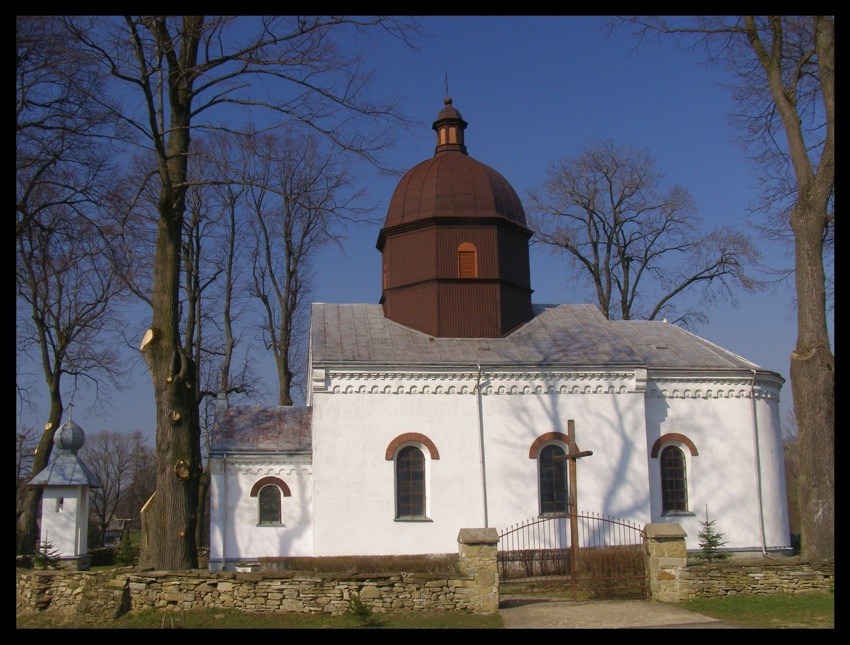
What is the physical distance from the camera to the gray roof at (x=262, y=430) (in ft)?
67.6

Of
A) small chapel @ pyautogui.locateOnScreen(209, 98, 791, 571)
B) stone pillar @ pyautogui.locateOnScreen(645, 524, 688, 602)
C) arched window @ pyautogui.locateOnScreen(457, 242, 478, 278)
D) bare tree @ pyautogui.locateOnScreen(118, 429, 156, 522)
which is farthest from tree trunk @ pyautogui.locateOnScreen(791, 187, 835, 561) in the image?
bare tree @ pyautogui.locateOnScreen(118, 429, 156, 522)

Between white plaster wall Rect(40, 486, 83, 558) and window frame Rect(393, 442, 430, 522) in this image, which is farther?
white plaster wall Rect(40, 486, 83, 558)

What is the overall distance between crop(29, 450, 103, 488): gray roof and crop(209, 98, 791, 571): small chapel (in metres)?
3.99

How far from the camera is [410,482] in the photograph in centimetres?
1966

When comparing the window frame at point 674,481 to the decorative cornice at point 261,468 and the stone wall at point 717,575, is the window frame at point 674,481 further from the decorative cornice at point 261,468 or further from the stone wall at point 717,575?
the decorative cornice at point 261,468

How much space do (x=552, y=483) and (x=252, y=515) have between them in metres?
7.19

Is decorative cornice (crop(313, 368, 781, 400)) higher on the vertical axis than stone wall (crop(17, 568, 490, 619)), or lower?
higher

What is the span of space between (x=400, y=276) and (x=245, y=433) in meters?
5.72

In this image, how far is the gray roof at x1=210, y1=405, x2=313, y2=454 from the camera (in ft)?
67.6

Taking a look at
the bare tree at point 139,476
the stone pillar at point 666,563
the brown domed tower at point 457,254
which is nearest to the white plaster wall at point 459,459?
the brown domed tower at point 457,254

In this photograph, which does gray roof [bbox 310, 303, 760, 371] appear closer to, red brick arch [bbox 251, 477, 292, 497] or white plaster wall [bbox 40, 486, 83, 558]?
red brick arch [bbox 251, 477, 292, 497]

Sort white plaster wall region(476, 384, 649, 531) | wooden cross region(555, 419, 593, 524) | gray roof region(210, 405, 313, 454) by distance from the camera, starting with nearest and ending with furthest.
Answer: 1. wooden cross region(555, 419, 593, 524)
2. white plaster wall region(476, 384, 649, 531)
3. gray roof region(210, 405, 313, 454)

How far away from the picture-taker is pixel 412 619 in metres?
11.6

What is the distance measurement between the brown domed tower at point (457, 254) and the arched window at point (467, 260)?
26mm
